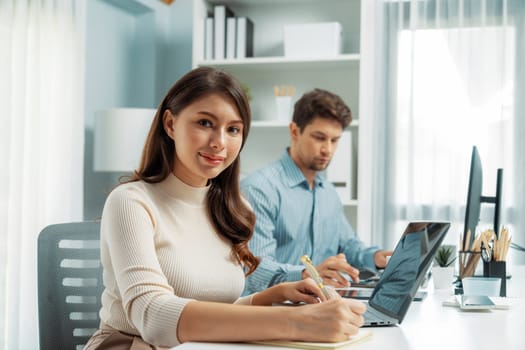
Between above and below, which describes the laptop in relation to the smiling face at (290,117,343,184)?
below

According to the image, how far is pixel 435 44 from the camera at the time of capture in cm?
373

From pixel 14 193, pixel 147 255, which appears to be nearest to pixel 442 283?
pixel 147 255

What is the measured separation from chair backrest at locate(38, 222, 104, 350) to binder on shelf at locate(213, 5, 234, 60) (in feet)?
7.10

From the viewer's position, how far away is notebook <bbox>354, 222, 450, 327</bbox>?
3.99ft

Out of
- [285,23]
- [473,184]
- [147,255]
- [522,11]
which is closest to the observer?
[147,255]

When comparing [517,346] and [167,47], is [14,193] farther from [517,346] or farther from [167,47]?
[517,346]

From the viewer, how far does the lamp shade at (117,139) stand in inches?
129

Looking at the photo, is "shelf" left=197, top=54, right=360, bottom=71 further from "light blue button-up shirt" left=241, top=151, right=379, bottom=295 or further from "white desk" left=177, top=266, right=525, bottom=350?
"white desk" left=177, top=266, right=525, bottom=350

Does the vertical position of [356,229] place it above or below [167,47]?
below

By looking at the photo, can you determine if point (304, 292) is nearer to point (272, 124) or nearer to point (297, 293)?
point (297, 293)

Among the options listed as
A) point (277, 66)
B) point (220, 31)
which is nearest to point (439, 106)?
point (277, 66)

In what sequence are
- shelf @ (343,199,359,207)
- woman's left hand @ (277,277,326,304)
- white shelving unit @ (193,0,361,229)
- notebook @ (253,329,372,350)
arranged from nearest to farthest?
notebook @ (253,329,372,350)
woman's left hand @ (277,277,326,304)
shelf @ (343,199,359,207)
white shelving unit @ (193,0,361,229)

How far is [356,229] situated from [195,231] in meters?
2.24

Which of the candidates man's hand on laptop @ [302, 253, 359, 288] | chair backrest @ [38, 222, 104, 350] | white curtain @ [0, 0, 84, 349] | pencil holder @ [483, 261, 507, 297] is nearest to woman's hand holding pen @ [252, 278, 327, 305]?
man's hand on laptop @ [302, 253, 359, 288]
